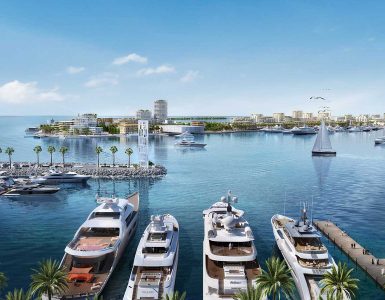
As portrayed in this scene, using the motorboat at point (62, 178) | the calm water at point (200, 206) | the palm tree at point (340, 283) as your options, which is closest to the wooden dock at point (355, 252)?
the calm water at point (200, 206)

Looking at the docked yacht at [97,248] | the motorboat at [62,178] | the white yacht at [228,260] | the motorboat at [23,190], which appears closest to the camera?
the white yacht at [228,260]

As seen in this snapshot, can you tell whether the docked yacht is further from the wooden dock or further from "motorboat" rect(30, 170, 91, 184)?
"motorboat" rect(30, 170, 91, 184)

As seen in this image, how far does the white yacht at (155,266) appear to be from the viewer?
3469 cm

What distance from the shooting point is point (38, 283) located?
31438 millimetres

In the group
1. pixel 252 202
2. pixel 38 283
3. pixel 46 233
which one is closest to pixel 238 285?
pixel 38 283

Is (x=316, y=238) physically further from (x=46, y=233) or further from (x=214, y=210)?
(x=46, y=233)

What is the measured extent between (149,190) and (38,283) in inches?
2289

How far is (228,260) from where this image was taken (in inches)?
1501

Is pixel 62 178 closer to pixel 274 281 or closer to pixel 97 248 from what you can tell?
pixel 97 248

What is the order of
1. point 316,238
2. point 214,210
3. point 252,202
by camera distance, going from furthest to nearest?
point 252,202 → point 214,210 → point 316,238

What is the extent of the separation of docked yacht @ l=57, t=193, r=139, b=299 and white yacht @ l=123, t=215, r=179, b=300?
3520mm

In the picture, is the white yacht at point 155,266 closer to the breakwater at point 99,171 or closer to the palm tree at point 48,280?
the palm tree at point 48,280

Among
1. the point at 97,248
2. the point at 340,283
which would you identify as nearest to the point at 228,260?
the point at 340,283

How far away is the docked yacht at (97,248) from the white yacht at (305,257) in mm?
19996
